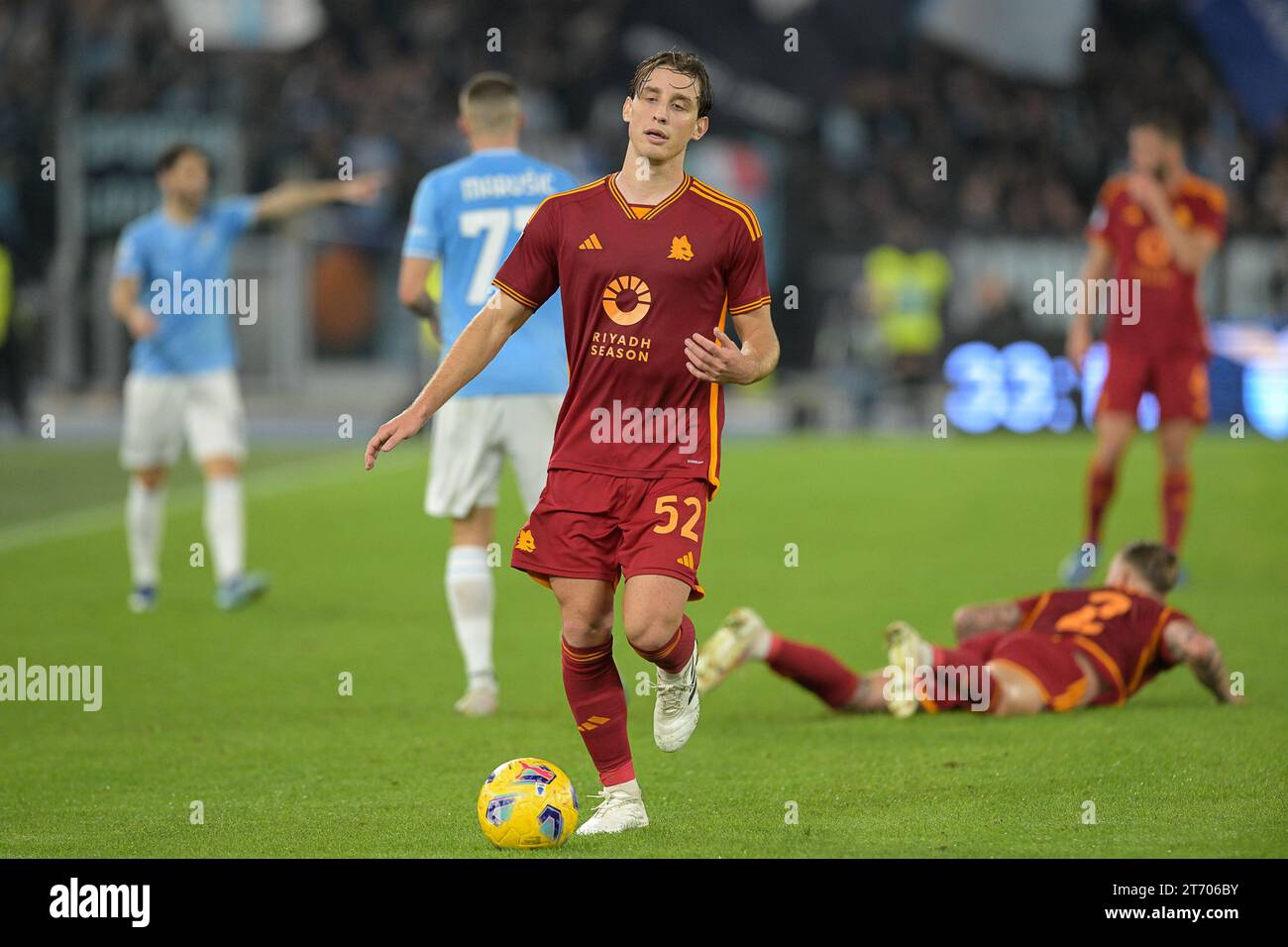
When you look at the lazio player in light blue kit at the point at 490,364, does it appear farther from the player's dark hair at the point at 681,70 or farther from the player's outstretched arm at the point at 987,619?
the player's dark hair at the point at 681,70

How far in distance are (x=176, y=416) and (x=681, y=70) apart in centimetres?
573

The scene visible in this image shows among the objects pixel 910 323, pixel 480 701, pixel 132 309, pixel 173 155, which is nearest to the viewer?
pixel 480 701

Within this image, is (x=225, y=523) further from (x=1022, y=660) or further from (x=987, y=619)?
(x=1022, y=660)

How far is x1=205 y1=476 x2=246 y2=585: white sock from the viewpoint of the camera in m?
10.2

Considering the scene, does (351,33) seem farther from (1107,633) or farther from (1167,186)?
(1107,633)

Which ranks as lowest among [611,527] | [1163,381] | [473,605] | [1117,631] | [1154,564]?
[1117,631]

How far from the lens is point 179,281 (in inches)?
402

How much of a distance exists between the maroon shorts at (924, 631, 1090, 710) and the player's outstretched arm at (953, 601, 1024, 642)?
0.61 feet

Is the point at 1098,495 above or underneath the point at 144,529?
above

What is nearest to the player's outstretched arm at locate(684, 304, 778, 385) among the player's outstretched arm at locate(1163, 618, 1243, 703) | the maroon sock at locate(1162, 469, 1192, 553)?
the player's outstretched arm at locate(1163, 618, 1243, 703)

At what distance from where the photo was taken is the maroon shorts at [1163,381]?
10758mm

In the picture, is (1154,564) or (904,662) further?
(1154,564)

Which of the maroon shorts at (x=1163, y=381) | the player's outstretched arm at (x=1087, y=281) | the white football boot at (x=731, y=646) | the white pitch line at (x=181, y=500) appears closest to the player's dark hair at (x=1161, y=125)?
the player's outstretched arm at (x=1087, y=281)

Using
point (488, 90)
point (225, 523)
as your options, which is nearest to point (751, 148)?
point (225, 523)
